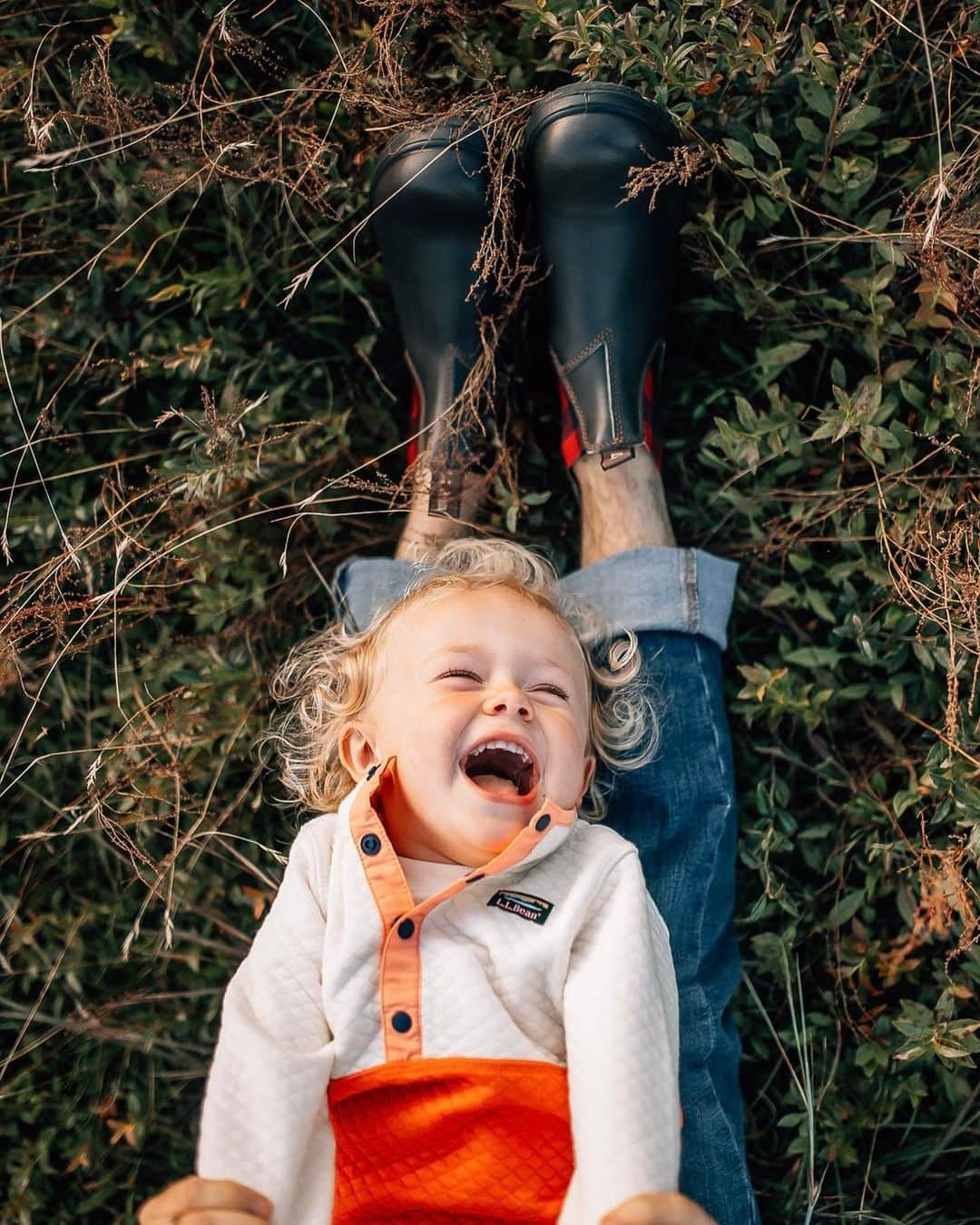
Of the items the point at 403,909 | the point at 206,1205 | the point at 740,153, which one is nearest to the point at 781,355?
the point at 740,153

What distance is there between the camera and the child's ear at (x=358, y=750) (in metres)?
2.05

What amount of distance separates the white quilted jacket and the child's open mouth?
68 millimetres

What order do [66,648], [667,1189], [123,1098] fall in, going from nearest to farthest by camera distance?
[667,1189], [66,648], [123,1098]

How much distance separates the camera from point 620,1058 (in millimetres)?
1651

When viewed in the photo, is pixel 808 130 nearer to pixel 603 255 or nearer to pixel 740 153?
pixel 740 153

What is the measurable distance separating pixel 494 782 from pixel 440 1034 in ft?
1.47

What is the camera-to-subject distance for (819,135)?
225 cm

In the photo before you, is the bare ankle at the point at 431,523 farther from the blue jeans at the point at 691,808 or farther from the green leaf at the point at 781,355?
the green leaf at the point at 781,355

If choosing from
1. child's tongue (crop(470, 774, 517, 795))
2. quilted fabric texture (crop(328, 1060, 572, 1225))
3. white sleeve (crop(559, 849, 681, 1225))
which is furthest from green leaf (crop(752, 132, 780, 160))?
quilted fabric texture (crop(328, 1060, 572, 1225))

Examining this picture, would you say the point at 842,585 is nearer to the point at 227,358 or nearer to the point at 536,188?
the point at 536,188

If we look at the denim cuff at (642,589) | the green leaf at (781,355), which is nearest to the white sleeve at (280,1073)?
the denim cuff at (642,589)

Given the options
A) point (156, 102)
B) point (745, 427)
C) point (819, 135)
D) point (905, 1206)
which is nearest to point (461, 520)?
point (745, 427)

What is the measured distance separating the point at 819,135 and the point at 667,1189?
194cm

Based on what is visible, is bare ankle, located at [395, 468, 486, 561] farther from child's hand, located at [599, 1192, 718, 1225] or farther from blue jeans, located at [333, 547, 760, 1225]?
child's hand, located at [599, 1192, 718, 1225]
